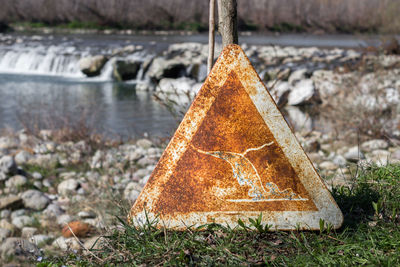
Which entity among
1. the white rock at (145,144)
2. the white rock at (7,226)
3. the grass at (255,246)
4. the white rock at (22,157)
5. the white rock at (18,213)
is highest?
the grass at (255,246)

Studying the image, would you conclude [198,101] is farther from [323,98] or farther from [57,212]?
[323,98]

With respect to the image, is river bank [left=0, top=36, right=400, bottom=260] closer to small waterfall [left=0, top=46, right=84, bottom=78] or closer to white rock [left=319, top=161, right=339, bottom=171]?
white rock [left=319, top=161, right=339, bottom=171]

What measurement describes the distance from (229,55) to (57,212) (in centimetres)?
336

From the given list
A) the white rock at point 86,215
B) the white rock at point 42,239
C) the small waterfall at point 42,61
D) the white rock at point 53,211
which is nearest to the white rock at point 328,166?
the white rock at point 86,215

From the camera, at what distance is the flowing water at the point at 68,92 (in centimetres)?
981

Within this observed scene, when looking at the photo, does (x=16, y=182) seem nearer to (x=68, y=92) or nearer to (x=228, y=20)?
(x=228, y=20)

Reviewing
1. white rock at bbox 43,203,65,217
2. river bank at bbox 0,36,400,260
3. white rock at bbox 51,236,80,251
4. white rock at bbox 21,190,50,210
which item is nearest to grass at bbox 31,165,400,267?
river bank at bbox 0,36,400,260

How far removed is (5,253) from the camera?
3.80m

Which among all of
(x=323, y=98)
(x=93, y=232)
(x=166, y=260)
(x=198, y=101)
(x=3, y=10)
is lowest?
(x=3, y=10)

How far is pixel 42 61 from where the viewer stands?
1984 cm

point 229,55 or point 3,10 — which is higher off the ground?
point 229,55

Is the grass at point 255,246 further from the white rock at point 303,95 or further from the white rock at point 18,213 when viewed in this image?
the white rock at point 303,95

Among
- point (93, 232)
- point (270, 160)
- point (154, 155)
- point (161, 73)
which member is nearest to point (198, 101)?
point (270, 160)

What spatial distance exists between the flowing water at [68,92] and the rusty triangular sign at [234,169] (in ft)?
6.88
